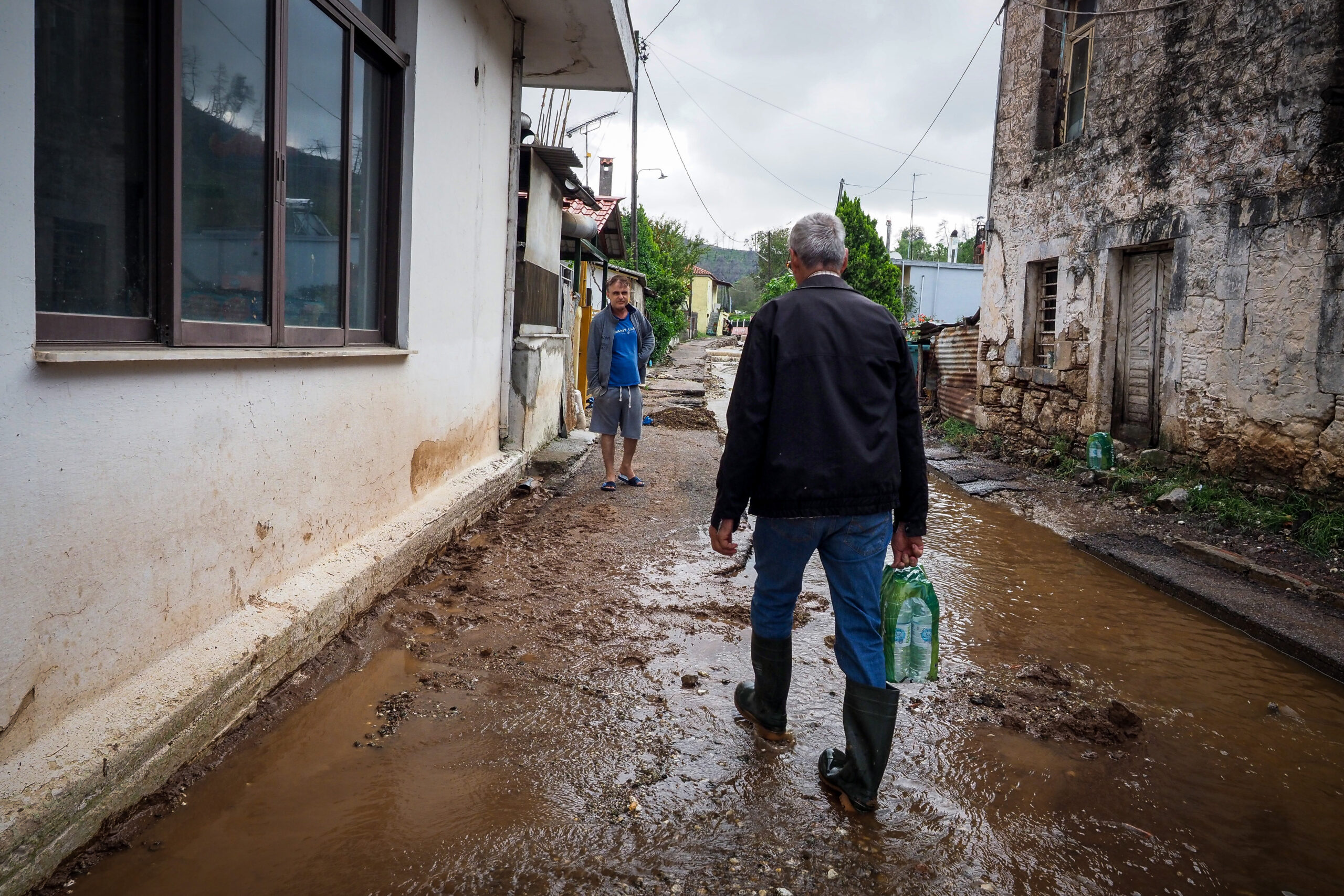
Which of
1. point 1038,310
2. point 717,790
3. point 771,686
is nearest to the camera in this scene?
point 717,790

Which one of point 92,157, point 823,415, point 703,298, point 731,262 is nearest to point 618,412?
point 823,415

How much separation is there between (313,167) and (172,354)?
1530 millimetres

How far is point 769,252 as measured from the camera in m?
73.9

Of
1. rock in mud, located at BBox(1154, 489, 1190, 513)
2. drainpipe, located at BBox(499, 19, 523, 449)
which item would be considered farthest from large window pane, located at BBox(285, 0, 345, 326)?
rock in mud, located at BBox(1154, 489, 1190, 513)

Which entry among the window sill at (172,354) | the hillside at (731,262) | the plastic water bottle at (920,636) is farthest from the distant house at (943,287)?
the hillside at (731,262)

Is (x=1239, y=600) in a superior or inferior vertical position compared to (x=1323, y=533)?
inferior

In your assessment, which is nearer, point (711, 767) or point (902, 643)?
point (711, 767)

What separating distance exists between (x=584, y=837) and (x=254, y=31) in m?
3.00

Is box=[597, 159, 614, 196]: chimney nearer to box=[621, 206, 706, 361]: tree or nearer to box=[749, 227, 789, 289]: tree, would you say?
box=[621, 206, 706, 361]: tree

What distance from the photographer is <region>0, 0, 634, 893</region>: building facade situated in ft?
7.16

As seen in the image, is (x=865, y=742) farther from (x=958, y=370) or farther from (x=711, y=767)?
(x=958, y=370)

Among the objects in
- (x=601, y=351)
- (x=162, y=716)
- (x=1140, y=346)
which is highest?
(x=1140, y=346)

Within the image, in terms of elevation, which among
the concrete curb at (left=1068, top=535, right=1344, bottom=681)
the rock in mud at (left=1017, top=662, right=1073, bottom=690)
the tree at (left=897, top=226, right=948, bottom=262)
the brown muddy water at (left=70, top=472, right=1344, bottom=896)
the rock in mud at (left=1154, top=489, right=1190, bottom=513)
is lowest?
the brown muddy water at (left=70, top=472, right=1344, bottom=896)

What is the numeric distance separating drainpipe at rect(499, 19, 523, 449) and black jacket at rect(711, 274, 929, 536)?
4.53 metres
